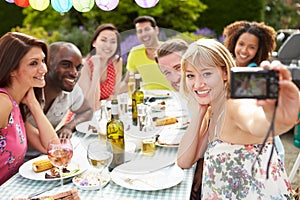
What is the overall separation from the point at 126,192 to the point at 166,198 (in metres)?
0.16

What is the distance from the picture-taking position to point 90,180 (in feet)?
4.85

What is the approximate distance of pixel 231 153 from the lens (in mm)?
1349

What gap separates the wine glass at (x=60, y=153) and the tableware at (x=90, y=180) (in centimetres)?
8

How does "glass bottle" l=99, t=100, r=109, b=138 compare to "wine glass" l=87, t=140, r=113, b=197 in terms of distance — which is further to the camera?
"glass bottle" l=99, t=100, r=109, b=138

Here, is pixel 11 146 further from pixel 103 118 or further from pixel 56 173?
pixel 103 118

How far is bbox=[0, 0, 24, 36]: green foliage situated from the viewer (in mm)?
7336

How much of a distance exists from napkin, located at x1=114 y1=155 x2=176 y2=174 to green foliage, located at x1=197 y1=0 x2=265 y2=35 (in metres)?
6.18

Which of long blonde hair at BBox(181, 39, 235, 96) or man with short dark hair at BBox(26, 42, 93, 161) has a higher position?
long blonde hair at BBox(181, 39, 235, 96)

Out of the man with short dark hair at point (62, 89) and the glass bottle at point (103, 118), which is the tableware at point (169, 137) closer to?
the glass bottle at point (103, 118)

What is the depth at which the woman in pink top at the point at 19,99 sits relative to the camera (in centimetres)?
171

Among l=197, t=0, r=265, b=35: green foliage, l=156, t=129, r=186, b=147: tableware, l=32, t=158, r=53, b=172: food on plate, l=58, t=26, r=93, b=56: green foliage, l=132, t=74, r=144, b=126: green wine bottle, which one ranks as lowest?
l=32, t=158, r=53, b=172: food on plate

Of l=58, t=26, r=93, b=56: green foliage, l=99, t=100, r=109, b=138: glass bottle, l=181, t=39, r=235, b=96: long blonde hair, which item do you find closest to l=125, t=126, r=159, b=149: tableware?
l=99, t=100, r=109, b=138: glass bottle

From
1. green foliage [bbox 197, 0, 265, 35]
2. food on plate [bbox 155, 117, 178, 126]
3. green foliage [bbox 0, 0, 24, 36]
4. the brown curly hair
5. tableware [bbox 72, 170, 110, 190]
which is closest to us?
tableware [bbox 72, 170, 110, 190]

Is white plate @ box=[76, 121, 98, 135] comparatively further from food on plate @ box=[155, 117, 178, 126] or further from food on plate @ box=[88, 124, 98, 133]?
food on plate @ box=[155, 117, 178, 126]
